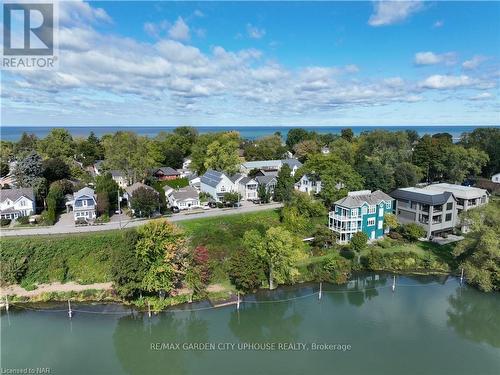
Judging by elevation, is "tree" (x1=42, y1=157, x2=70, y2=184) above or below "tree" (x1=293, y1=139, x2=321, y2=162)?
below

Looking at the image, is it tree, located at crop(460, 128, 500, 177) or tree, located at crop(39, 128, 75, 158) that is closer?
tree, located at crop(460, 128, 500, 177)

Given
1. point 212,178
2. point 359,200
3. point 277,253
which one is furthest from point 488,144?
point 277,253

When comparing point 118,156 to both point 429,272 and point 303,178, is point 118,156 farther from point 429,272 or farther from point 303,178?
point 429,272

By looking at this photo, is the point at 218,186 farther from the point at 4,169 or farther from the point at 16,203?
the point at 4,169

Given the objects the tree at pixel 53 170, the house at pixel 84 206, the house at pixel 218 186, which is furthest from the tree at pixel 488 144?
the tree at pixel 53 170

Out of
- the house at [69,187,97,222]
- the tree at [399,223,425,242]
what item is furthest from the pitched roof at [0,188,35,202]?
the tree at [399,223,425,242]

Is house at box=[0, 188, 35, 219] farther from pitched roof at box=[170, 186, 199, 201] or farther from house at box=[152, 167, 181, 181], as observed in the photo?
house at box=[152, 167, 181, 181]
